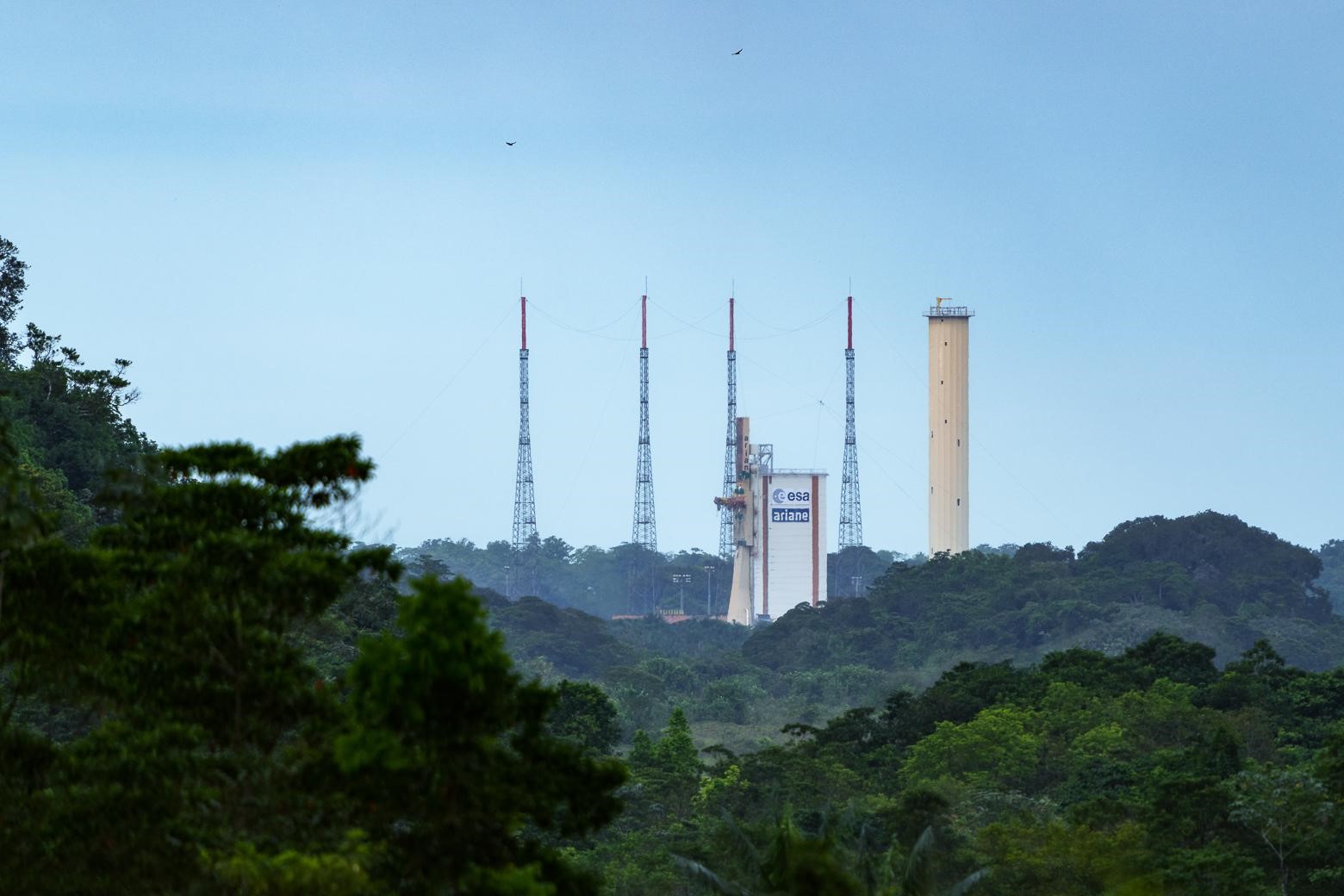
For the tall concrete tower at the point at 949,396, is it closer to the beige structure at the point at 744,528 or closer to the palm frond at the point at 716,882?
the beige structure at the point at 744,528

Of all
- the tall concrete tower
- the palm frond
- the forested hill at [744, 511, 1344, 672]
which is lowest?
the palm frond

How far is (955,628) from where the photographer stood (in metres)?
110

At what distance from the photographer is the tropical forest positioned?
55.0 ft

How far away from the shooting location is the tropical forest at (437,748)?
1677 centimetres

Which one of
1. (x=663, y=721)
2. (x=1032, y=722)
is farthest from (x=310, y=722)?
(x=663, y=721)

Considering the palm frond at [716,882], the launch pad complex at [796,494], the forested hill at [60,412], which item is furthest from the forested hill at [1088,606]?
the palm frond at [716,882]

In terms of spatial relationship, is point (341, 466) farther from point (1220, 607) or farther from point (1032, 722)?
point (1220, 607)

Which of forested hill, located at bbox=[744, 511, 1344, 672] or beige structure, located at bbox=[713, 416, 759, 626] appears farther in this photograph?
beige structure, located at bbox=[713, 416, 759, 626]

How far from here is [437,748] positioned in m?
16.3

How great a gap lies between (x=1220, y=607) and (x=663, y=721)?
41889 millimetres

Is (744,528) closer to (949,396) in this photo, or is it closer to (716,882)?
(949,396)

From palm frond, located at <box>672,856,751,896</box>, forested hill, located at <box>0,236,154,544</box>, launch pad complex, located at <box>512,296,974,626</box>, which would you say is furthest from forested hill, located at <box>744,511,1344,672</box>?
palm frond, located at <box>672,856,751,896</box>

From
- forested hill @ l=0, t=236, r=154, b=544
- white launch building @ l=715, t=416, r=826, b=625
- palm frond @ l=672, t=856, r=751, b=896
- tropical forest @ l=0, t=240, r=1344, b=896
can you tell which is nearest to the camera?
tropical forest @ l=0, t=240, r=1344, b=896

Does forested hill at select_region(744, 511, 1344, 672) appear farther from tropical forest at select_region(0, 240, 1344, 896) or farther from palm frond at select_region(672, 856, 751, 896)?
palm frond at select_region(672, 856, 751, 896)
